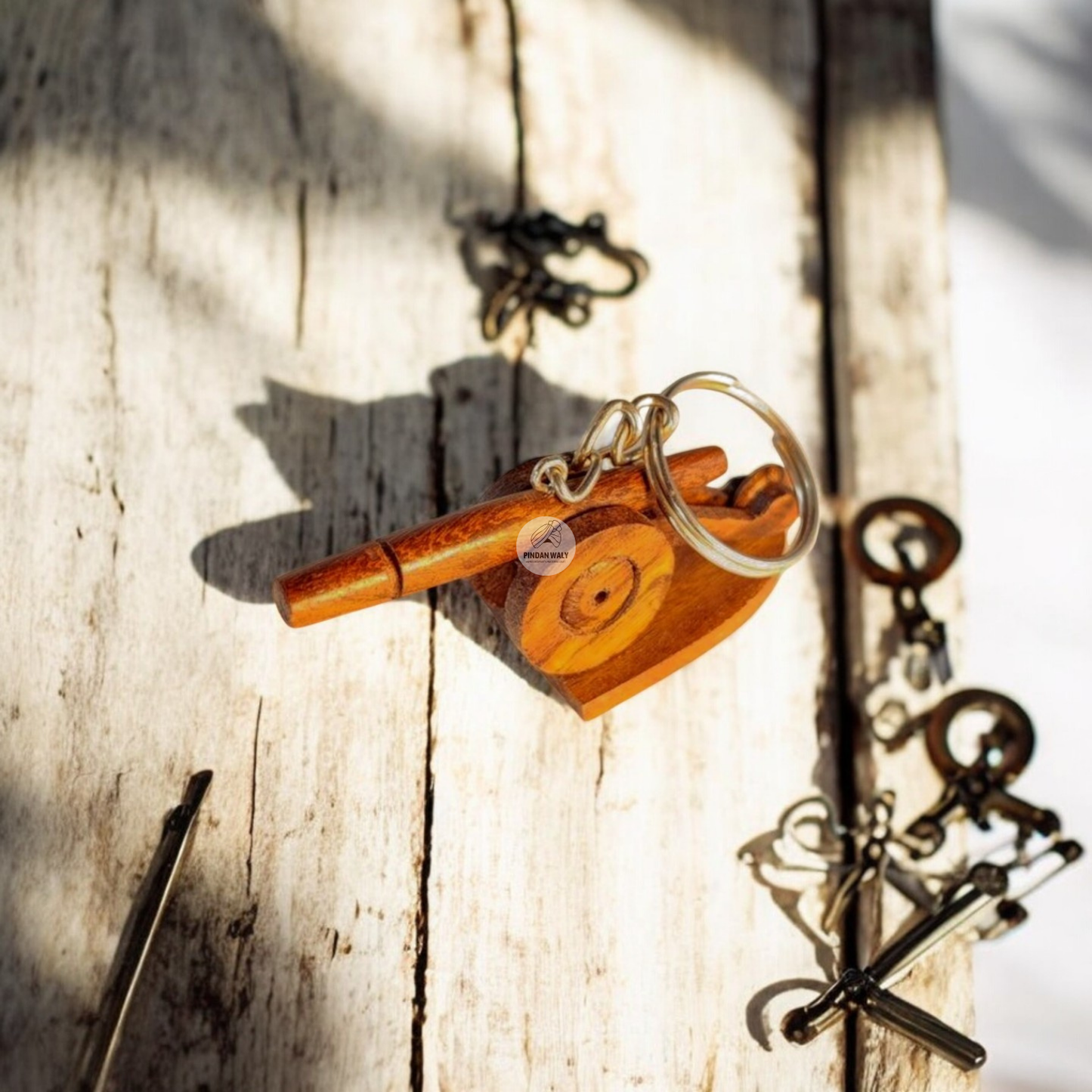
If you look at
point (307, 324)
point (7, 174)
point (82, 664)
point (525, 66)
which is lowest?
point (82, 664)

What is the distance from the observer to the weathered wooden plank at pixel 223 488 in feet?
4.40

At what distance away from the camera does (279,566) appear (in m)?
1.51

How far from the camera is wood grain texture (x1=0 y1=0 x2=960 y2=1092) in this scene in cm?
137

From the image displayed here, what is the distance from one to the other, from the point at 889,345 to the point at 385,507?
844 mm

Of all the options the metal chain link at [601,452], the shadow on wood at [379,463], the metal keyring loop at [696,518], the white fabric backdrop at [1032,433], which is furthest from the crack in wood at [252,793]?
the white fabric backdrop at [1032,433]

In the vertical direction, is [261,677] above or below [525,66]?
below

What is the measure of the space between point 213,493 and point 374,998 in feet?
2.23

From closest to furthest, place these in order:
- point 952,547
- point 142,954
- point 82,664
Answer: point 142,954, point 82,664, point 952,547

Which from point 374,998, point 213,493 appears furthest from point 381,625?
point 374,998

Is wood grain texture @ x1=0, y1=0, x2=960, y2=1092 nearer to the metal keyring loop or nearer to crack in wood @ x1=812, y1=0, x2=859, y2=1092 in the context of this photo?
crack in wood @ x1=812, y1=0, x2=859, y2=1092

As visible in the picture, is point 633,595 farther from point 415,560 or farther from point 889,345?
point 889,345

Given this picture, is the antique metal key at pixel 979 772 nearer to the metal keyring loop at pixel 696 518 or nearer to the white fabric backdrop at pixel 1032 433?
the white fabric backdrop at pixel 1032 433

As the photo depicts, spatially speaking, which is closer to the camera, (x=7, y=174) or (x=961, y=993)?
(x=961, y=993)

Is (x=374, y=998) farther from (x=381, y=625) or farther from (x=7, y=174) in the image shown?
(x=7, y=174)
